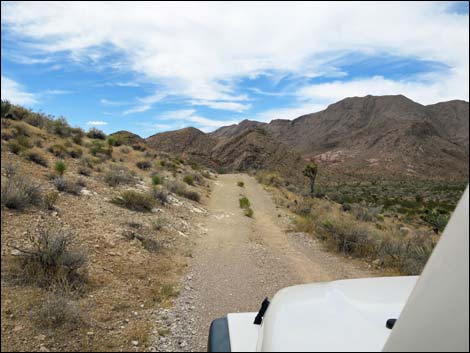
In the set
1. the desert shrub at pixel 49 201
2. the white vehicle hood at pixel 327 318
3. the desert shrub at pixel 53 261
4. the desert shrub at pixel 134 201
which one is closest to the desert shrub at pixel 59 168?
the desert shrub at pixel 134 201

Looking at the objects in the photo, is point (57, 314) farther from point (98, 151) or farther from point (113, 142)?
point (113, 142)

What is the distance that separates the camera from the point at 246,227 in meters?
12.3

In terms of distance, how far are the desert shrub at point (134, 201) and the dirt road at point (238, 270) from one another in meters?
2.01

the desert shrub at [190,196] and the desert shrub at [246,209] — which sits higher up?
the desert shrub at [190,196]

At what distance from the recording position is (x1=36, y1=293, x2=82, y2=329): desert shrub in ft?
11.6

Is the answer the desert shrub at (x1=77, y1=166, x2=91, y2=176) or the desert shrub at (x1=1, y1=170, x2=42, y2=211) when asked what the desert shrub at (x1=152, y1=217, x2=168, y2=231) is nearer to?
the desert shrub at (x1=1, y1=170, x2=42, y2=211)

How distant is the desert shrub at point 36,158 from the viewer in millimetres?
9414

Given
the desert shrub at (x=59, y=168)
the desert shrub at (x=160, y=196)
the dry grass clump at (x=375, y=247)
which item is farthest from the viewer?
the desert shrub at (x=160, y=196)

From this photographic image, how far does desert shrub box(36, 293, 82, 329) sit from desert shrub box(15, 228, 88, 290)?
0.53 meters

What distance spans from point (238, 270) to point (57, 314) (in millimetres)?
4515

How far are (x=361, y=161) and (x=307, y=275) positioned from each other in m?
89.2

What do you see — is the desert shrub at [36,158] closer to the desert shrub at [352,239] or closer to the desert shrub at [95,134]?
the desert shrub at [352,239]

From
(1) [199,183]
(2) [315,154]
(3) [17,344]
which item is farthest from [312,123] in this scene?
(3) [17,344]

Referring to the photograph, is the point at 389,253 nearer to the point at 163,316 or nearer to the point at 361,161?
the point at 163,316
